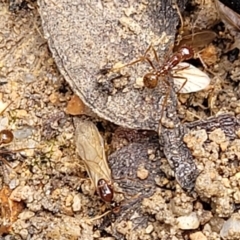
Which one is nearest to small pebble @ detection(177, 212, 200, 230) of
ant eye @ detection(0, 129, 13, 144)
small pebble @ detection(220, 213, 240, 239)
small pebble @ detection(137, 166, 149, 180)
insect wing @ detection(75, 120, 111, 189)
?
small pebble @ detection(220, 213, 240, 239)

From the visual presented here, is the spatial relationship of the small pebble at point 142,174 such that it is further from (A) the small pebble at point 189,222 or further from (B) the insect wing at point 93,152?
(A) the small pebble at point 189,222

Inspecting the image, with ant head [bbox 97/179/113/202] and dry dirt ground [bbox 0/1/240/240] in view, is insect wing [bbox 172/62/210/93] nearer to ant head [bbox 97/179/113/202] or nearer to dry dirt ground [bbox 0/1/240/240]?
dry dirt ground [bbox 0/1/240/240]

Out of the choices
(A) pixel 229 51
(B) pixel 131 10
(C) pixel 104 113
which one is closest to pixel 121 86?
(C) pixel 104 113

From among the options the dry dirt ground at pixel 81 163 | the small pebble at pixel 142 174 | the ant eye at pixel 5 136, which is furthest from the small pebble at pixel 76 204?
the ant eye at pixel 5 136

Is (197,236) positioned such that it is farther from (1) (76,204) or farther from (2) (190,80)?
(2) (190,80)

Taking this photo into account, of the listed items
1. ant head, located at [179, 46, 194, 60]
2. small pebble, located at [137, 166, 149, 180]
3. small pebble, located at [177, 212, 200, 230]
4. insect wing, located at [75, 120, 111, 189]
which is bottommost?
small pebble, located at [177, 212, 200, 230]

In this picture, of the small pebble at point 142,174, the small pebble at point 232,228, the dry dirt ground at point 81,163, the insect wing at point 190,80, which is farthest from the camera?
the insect wing at point 190,80

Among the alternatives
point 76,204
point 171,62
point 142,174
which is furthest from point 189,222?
point 171,62
